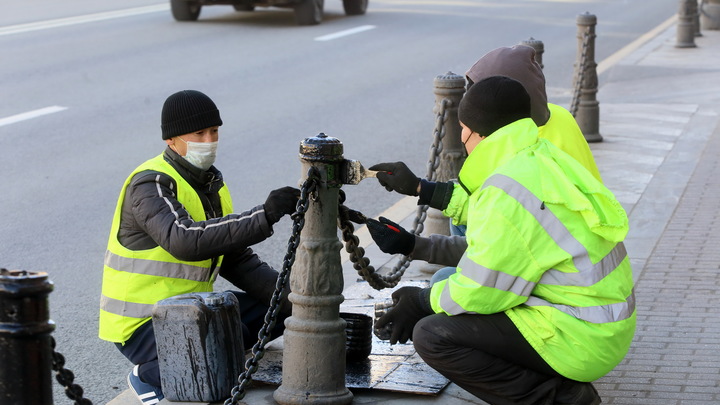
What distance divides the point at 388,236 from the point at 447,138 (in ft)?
6.59

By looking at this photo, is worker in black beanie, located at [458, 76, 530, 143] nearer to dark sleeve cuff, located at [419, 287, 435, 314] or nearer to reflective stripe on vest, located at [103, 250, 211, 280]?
dark sleeve cuff, located at [419, 287, 435, 314]

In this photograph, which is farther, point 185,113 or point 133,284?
point 185,113

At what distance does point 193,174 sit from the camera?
477 centimetres

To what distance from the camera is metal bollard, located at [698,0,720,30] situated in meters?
21.0

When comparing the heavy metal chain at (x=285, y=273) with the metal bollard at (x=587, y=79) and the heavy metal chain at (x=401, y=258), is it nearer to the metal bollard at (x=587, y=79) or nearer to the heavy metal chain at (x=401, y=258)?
the heavy metal chain at (x=401, y=258)

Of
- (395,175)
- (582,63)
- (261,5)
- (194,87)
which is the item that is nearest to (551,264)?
(395,175)

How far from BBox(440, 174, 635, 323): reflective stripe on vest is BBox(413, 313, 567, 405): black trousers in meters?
0.18

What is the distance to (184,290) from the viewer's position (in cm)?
457

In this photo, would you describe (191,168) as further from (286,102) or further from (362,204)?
(286,102)

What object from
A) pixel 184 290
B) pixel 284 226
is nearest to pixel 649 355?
pixel 184 290

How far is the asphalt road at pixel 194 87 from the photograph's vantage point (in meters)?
7.20

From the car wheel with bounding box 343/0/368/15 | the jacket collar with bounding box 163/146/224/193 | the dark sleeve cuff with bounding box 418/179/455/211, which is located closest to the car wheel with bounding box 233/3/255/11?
the car wheel with bounding box 343/0/368/15

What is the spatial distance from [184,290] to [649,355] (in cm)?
220

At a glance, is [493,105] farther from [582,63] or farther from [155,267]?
[582,63]
